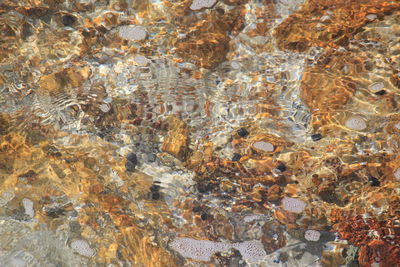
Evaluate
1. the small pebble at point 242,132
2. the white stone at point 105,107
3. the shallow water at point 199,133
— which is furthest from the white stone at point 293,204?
the white stone at point 105,107

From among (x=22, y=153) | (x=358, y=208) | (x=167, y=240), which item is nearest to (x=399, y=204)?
(x=358, y=208)

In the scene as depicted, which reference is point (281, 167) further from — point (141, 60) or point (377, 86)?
point (141, 60)

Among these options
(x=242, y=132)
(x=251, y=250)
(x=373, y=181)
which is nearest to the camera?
(x=251, y=250)

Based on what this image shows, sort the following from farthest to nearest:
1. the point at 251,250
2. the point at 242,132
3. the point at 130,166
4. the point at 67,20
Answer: the point at 67,20
the point at 242,132
the point at 130,166
the point at 251,250

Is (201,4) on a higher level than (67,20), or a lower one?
higher

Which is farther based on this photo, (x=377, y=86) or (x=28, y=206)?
(x=377, y=86)

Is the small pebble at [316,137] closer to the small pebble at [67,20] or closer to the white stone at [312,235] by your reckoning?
the white stone at [312,235]

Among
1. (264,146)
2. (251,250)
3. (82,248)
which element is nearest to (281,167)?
(264,146)

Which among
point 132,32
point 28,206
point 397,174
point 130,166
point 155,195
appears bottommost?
point 28,206
